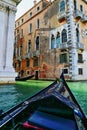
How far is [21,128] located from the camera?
184 centimetres

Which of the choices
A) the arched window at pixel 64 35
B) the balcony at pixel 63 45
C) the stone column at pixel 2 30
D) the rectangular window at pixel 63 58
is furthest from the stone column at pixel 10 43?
the arched window at pixel 64 35

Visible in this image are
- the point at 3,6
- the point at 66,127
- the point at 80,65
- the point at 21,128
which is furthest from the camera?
the point at 80,65

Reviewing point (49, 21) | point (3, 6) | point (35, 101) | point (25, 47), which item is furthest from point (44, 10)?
point (35, 101)

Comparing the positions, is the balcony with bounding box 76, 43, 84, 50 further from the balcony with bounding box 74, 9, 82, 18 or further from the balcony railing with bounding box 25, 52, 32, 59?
the balcony railing with bounding box 25, 52, 32, 59

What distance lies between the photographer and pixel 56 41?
60.8ft

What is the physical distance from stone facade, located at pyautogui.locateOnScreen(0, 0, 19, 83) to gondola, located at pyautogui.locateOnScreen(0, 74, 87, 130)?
8.27m

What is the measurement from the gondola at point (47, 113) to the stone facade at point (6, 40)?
8.27 meters

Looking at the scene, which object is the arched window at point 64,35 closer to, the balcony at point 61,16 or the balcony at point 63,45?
the balcony at point 63,45

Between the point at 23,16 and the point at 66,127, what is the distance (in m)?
26.5

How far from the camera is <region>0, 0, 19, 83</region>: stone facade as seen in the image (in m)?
10.7

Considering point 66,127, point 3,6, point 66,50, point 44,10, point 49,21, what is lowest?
point 66,127

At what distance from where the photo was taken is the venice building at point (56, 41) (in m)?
16.9

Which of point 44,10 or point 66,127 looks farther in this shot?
point 44,10

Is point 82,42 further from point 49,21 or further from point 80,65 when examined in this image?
point 49,21
